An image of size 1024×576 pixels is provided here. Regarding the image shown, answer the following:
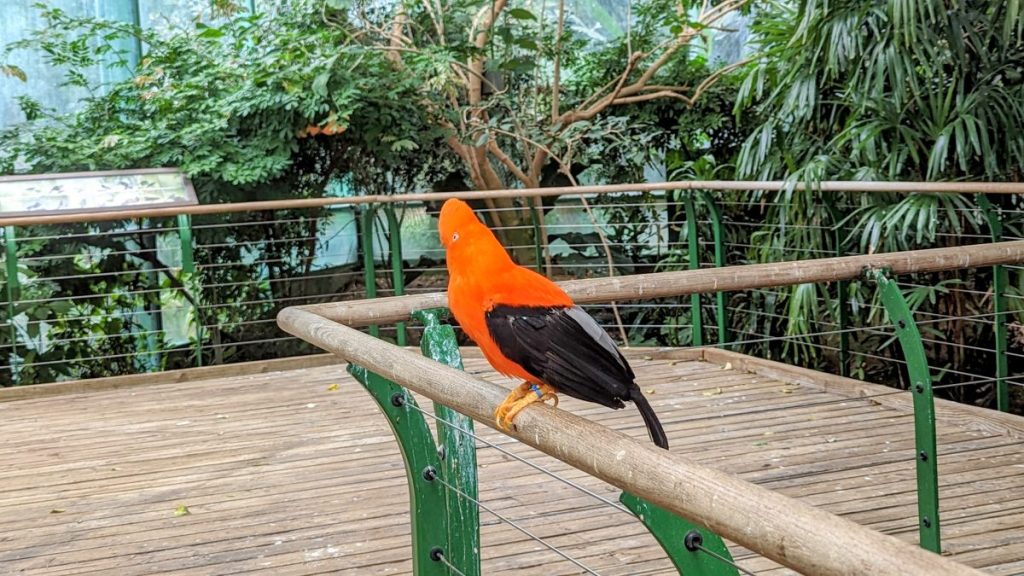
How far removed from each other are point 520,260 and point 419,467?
5.86 m

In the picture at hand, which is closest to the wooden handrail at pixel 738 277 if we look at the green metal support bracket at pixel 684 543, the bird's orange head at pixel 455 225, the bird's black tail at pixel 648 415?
the bird's orange head at pixel 455 225

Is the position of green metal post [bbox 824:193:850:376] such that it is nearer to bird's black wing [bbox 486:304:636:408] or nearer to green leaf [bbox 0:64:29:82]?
bird's black wing [bbox 486:304:636:408]

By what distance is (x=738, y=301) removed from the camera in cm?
590

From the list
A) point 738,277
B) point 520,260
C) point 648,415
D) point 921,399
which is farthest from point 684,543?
point 520,260

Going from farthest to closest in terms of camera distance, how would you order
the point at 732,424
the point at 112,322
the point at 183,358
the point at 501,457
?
1. the point at 183,358
2. the point at 112,322
3. the point at 732,424
4. the point at 501,457

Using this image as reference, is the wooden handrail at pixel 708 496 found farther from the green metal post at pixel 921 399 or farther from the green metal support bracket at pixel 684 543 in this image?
the green metal post at pixel 921 399

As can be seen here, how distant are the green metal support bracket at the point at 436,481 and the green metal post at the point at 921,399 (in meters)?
0.97

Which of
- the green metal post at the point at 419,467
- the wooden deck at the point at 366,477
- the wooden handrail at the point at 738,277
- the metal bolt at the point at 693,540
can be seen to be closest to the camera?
the metal bolt at the point at 693,540

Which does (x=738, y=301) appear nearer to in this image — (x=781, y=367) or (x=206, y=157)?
(x=781, y=367)

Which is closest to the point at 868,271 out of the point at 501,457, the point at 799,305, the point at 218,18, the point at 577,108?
the point at 501,457

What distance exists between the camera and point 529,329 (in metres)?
1.31

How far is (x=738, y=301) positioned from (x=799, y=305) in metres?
1.18

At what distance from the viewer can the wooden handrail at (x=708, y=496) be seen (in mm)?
609

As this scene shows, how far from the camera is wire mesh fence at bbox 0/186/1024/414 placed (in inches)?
174
